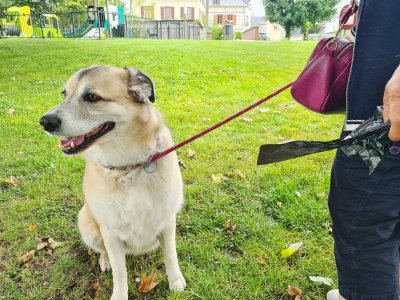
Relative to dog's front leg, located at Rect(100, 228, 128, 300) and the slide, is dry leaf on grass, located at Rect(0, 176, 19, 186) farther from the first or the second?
the slide

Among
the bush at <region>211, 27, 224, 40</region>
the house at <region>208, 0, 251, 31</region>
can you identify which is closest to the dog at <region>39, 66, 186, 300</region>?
the bush at <region>211, 27, 224, 40</region>

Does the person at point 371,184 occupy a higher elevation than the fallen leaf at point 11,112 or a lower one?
higher

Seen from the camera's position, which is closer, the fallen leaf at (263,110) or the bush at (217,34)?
the fallen leaf at (263,110)

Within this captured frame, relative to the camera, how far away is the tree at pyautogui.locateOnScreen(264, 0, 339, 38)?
78.3 feet

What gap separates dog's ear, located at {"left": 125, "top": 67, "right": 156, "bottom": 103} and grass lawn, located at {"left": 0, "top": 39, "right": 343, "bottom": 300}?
1.15m

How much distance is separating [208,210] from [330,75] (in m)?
1.74

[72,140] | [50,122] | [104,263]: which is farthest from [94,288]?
[50,122]

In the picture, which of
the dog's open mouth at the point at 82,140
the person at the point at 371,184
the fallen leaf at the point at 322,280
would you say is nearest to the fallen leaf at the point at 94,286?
the dog's open mouth at the point at 82,140

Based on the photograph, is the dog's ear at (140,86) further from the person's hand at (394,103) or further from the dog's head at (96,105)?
the person's hand at (394,103)

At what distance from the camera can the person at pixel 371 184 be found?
107cm

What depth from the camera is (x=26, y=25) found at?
1639 cm

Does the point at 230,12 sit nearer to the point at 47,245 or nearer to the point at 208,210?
the point at 208,210

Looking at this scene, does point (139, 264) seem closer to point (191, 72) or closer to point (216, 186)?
point (216, 186)

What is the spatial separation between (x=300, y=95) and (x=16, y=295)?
2075 mm
